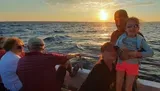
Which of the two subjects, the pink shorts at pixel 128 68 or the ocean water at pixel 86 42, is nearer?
the pink shorts at pixel 128 68

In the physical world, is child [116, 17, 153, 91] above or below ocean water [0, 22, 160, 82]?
above

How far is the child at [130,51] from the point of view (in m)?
3.49

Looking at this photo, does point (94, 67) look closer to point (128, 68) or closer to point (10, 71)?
point (128, 68)

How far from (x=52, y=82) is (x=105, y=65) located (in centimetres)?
70

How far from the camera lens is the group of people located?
3494 mm

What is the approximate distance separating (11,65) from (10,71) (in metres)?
0.08

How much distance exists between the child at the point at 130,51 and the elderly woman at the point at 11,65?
126cm

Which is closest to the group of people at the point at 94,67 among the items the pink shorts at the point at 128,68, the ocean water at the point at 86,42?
the pink shorts at the point at 128,68

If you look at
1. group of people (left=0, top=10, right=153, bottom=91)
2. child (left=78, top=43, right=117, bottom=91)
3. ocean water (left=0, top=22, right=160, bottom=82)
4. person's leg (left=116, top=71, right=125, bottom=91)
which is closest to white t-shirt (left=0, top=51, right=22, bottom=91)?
group of people (left=0, top=10, right=153, bottom=91)

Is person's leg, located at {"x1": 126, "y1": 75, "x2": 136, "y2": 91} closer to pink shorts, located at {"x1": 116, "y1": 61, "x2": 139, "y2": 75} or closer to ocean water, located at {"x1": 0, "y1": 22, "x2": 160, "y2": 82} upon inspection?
pink shorts, located at {"x1": 116, "y1": 61, "x2": 139, "y2": 75}

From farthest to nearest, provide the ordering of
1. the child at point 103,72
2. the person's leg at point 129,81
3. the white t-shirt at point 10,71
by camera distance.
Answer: the white t-shirt at point 10,71, the person's leg at point 129,81, the child at point 103,72

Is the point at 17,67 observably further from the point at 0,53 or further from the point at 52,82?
the point at 0,53

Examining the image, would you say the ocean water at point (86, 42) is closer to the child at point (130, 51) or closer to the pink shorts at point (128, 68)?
the child at point (130, 51)

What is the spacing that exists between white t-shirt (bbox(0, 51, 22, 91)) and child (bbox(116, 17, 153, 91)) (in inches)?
49.0
